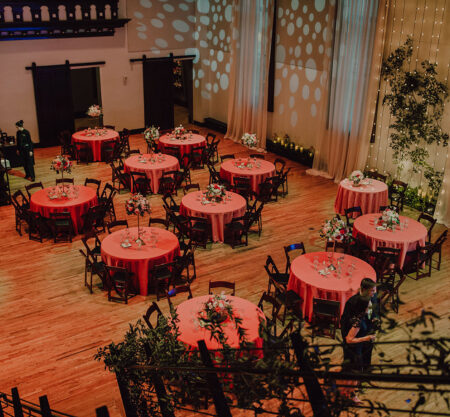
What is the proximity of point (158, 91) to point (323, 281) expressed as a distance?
11.1m

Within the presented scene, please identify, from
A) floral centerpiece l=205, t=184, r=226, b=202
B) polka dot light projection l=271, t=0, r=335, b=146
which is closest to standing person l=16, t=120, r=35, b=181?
floral centerpiece l=205, t=184, r=226, b=202

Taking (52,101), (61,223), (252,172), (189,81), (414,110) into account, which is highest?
(414,110)

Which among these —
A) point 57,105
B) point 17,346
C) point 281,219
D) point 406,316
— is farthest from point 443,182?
point 57,105

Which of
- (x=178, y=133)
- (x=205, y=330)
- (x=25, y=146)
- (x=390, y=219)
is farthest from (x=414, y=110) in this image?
(x=25, y=146)

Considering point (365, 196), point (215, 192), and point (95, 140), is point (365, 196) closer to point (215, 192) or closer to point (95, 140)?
point (215, 192)

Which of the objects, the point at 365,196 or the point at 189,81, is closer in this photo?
the point at 365,196

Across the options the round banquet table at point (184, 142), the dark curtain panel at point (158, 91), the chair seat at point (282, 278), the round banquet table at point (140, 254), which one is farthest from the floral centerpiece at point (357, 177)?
the dark curtain panel at point (158, 91)

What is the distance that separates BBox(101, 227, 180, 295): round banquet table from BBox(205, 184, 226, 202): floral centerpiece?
61.7 inches

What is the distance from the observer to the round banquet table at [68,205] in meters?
9.30

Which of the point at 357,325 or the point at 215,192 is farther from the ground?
the point at 357,325

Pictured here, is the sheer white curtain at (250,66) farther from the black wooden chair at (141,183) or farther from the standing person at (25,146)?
the standing person at (25,146)

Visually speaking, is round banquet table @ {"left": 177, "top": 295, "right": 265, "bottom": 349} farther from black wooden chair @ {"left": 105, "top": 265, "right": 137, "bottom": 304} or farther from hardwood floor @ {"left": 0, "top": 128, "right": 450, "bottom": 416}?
black wooden chair @ {"left": 105, "top": 265, "right": 137, "bottom": 304}

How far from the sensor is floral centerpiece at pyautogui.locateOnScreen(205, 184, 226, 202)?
9.36m

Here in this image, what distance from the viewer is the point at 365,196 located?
1010 centimetres
